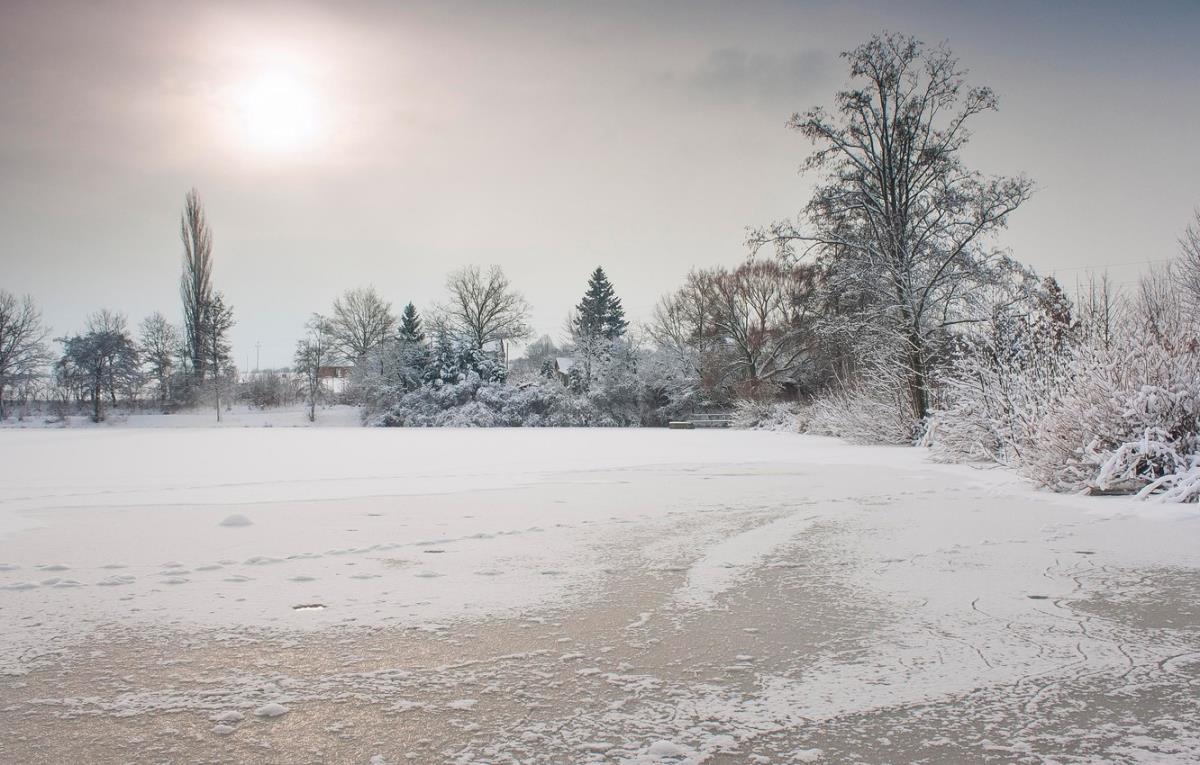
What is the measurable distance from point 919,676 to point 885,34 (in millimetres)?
16625

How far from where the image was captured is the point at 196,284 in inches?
1918

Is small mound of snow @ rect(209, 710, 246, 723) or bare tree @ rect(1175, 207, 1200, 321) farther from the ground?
bare tree @ rect(1175, 207, 1200, 321)

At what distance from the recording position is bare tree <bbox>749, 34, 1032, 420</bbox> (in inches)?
598

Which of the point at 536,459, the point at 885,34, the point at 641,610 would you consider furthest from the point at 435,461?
the point at 885,34

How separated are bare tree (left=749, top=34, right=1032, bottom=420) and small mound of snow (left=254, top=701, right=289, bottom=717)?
14.8 m

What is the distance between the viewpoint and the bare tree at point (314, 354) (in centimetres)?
4553

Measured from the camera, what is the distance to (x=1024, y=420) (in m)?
7.58

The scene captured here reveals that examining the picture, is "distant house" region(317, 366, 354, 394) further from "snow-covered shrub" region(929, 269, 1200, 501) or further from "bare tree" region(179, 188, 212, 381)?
"snow-covered shrub" region(929, 269, 1200, 501)

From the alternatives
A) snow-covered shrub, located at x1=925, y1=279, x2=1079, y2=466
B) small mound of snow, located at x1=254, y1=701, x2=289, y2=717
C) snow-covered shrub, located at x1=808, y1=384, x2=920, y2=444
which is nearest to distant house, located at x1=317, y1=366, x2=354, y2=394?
snow-covered shrub, located at x1=808, y1=384, x2=920, y2=444

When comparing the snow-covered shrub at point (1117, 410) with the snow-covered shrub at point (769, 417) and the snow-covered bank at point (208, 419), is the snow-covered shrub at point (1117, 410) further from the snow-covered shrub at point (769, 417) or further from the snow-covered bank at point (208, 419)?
the snow-covered bank at point (208, 419)

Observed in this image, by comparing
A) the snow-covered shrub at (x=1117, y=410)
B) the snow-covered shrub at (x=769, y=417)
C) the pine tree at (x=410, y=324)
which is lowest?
the snow-covered shrub at (x=769, y=417)

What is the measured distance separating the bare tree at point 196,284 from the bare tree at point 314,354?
6.62 m

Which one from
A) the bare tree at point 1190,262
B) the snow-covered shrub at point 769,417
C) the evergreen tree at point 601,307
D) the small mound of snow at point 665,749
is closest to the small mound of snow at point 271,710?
the small mound of snow at point 665,749

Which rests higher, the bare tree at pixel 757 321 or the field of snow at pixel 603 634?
the bare tree at pixel 757 321
